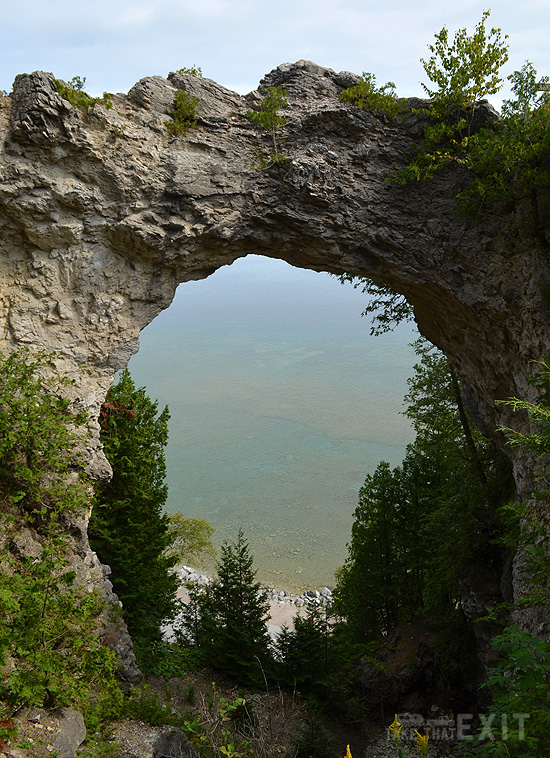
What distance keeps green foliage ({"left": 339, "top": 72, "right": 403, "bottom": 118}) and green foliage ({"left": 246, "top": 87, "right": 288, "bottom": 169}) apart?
1.31 metres

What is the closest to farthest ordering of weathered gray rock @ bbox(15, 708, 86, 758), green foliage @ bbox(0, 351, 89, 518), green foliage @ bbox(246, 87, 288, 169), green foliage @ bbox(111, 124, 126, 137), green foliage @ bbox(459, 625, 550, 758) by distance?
1. green foliage @ bbox(459, 625, 550, 758)
2. weathered gray rock @ bbox(15, 708, 86, 758)
3. green foliage @ bbox(0, 351, 89, 518)
4. green foliage @ bbox(111, 124, 126, 137)
5. green foliage @ bbox(246, 87, 288, 169)

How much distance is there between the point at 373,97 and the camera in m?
10.1

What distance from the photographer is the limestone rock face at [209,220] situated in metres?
8.70

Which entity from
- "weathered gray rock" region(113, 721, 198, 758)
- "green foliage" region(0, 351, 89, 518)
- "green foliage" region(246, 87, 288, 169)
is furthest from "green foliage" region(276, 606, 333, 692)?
"green foliage" region(246, 87, 288, 169)

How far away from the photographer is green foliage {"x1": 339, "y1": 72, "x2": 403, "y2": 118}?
33.1 ft

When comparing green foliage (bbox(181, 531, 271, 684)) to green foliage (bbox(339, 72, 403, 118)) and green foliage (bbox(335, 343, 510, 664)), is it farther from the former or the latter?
green foliage (bbox(339, 72, 403, 118))

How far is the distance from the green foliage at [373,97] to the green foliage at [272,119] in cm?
131

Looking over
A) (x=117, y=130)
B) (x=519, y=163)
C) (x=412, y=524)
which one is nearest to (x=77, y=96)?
(x=117, y=130)

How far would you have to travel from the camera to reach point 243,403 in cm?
4266

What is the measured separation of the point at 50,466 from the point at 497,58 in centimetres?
1025


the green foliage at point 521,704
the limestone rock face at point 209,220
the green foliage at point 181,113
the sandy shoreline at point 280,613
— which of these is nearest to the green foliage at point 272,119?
the limestone rock face at point 209,220

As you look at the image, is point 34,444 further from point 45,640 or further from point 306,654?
point 306,654

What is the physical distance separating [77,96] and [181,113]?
75.5 inches

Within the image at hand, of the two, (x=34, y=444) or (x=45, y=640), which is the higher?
(x=34, y=444)
